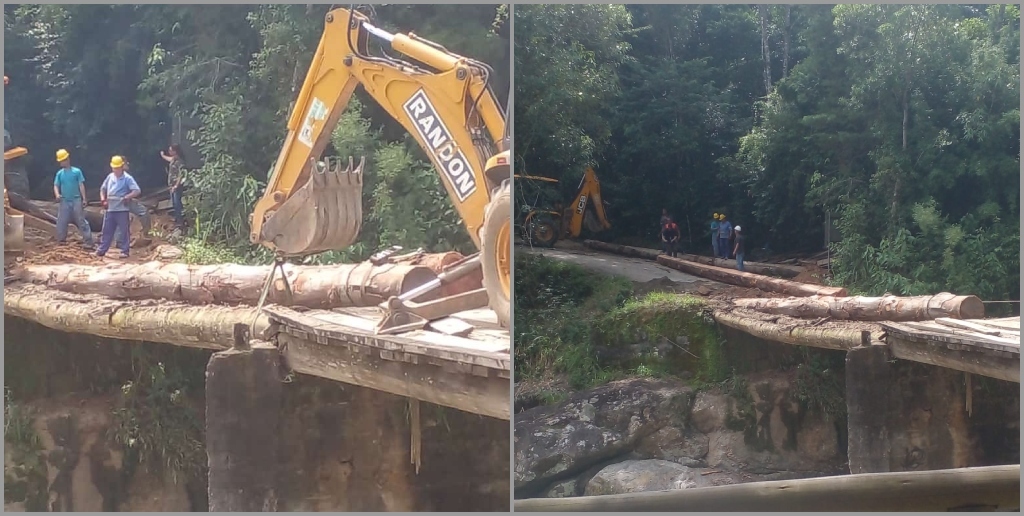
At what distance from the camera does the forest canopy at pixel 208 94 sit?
199 inches

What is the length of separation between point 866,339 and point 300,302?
3360 mm

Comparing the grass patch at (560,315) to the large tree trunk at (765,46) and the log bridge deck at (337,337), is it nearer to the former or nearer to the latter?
the log bridge deck at (337,337)

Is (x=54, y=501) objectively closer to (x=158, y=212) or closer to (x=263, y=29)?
(x=158, y=212)

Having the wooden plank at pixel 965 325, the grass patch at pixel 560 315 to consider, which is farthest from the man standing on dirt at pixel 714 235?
the wooden plank at pixel 965 325

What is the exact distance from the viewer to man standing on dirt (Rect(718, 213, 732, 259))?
5598 mm

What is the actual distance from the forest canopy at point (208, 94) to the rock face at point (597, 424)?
1.27 m

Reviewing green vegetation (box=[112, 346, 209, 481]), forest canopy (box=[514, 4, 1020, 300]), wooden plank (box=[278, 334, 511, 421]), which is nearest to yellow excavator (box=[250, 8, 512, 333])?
wooden plank (box=[278, 334, 511, 421])

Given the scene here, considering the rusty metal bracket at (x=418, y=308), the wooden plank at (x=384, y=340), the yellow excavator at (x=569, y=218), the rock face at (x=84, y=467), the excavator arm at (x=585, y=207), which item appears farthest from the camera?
the excavator arm at (x=585, y=207)

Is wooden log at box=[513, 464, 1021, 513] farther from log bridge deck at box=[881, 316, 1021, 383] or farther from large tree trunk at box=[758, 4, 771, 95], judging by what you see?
large tree trunk at box=[758, 4, 771, 95]

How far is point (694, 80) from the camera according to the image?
5.64 meters

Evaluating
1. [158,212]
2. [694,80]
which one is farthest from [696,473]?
[158,212]

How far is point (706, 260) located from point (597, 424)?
1180 mm

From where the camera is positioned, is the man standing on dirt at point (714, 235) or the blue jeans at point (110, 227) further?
the man standing on dirt at point (714, 235)

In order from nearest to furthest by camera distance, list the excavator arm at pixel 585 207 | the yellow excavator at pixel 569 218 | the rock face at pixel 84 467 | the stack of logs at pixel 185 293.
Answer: the stack of logs at pixel 185 293
the rock face at pixel 84 467
the yellow excavator at pixel 569 218
the excavator arm at pixel 585 207
